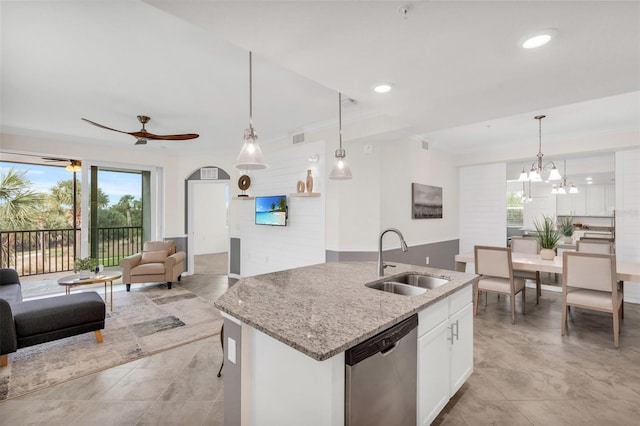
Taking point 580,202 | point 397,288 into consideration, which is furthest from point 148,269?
point 580,202

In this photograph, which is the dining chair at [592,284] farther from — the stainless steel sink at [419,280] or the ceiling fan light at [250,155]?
the ceiling fan light at [250,155]

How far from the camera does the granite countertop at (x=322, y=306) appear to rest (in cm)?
124

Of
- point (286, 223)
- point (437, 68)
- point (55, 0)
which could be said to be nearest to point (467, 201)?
point (286, 223)

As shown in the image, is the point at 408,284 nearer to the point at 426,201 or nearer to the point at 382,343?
the point at 382,343

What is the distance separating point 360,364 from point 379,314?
1.00ft

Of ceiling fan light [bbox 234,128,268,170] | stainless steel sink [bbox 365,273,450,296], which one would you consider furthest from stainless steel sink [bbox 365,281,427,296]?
ceiling fan light [bbox 234,128,268,170]

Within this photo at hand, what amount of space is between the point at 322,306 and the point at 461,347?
122 cm

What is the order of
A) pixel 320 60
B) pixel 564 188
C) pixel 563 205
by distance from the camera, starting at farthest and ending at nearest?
1. pixel 563 205
2. pixel 564 188
3. pixel 320 60

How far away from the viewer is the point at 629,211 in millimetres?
4434

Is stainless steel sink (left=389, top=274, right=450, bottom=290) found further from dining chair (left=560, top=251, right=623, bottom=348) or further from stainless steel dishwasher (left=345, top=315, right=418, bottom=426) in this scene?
dining chair (left=560, top=251, right=623, bottom=348)

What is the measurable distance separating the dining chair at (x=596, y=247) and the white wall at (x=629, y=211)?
714mm

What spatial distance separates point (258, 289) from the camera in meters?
2.00

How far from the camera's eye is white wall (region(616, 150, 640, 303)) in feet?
14.4

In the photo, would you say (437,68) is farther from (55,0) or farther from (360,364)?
(55,0)
